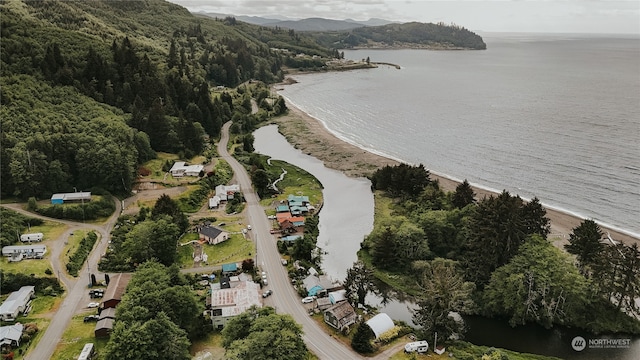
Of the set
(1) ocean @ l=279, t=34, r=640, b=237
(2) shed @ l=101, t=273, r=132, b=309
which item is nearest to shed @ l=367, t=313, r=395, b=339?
(2) shed @ l=101, t=273, r=132, b=309

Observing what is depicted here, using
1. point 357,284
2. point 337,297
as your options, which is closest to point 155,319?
point 337,297

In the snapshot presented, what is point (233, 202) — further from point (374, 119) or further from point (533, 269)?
point (374, 119)

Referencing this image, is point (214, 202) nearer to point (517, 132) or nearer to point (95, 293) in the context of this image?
point (95, 293)

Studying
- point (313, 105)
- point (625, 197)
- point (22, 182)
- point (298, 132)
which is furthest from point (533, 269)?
point (313, 105)

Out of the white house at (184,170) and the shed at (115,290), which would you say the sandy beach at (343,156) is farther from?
the shed at (115,290)

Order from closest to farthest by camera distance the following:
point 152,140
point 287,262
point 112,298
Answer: point 112,298, point 287,262, point 152,140

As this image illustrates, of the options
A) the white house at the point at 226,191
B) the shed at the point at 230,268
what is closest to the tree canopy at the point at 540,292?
the shed at the point at 230,268
